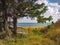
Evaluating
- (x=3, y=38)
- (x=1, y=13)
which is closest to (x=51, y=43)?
(x=3, y=38)

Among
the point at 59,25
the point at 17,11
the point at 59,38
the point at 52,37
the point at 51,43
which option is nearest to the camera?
the point at 51,43

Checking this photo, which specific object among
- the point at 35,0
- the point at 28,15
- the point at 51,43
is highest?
the point at 35,0

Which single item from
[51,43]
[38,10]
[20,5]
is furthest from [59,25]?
[51,43]

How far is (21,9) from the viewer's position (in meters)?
13.6

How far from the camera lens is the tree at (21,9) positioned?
13.0 metres

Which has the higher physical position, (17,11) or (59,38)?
(17,11)

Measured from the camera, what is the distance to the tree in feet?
42.6

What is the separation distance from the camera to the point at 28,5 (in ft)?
44.8

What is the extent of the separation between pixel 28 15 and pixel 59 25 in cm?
378

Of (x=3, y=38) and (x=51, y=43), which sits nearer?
(x=51, y=43)

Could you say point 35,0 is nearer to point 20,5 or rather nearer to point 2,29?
point 20,5

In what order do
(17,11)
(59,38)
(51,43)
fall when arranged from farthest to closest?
(17,11), (59,38), (51,43)

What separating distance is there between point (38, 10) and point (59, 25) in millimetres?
3596

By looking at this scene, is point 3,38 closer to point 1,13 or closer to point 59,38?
point 1,13
